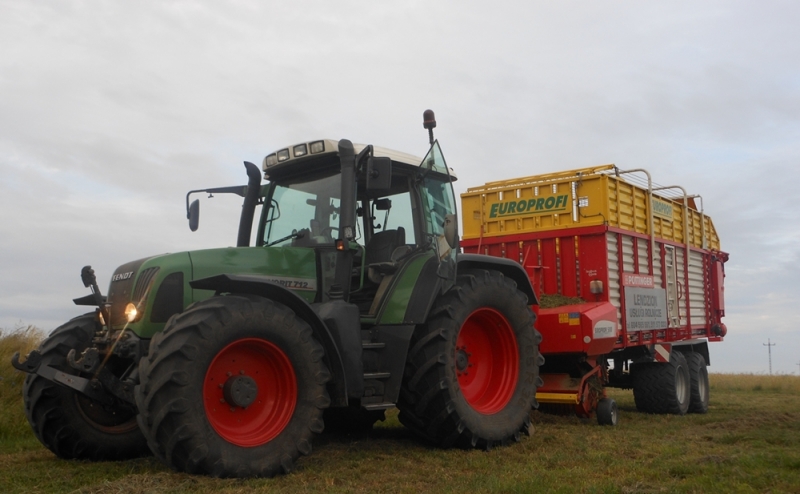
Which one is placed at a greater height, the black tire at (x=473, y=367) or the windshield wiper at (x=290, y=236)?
the windshield wiper at (x=290, y=236)

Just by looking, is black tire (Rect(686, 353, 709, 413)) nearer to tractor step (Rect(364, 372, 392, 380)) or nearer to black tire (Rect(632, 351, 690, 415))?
black tire (Rect(632, 351, 690, 415))

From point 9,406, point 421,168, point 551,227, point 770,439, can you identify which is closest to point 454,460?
point 421,168

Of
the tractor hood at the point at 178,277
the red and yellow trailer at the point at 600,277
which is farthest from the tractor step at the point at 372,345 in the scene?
the red and yellow trailer at the point at 600,277

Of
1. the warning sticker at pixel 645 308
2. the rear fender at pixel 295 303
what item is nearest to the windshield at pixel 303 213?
the rear fender at pixel 295 303

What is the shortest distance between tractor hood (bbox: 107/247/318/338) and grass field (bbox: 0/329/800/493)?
3.80 feet

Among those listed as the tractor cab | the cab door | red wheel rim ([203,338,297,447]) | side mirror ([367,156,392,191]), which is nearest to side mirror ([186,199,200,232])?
the tractor cab

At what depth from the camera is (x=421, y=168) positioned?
727 centimetres

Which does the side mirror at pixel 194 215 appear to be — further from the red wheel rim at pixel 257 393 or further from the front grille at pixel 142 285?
the red wheel rim at pixel 257 393

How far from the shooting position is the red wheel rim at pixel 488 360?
7.47 m

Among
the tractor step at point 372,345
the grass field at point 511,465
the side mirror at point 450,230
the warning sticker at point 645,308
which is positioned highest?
the side mirror at point 450,230

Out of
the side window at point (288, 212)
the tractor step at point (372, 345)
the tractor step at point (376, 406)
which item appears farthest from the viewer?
the side window at point (288, 212)

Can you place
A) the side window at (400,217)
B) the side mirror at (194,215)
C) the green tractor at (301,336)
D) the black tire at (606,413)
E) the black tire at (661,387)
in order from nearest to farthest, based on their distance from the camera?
1. the green tractor at (301,336)
2. the side mirror at (194,215)
3. the side window at (400,217)
4. the black tire at (606,413)
5. the black tire at (661,387)

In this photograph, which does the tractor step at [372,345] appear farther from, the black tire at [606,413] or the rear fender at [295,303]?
the black tire at [606,413]

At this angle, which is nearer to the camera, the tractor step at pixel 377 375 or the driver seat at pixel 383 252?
the tractor step at pixel 377 375
